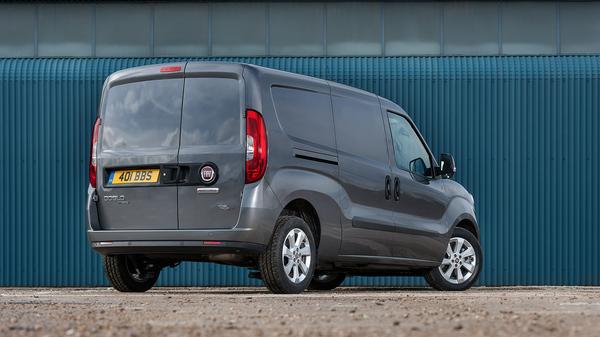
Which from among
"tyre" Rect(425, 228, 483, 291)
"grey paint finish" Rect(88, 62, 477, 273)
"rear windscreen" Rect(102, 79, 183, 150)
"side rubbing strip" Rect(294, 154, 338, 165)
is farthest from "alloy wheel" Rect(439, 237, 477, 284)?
"rear windscreen" Rect(102, 79, 183, 150)

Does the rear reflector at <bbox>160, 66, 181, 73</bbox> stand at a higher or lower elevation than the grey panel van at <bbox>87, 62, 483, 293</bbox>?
higher

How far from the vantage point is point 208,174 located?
10711mm

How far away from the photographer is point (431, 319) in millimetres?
7555

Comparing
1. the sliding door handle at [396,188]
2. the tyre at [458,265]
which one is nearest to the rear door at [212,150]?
the sliding door handle at [396,188]

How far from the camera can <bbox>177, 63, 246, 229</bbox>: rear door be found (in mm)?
10617

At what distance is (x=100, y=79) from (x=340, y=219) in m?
8.49

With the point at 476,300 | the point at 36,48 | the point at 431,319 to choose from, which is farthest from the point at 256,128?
the point at 36,48

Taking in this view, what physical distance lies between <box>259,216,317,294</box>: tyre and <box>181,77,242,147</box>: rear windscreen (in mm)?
904

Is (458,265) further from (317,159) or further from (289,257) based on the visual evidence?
(289,257)

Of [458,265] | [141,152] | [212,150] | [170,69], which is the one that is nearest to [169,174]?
[141,152]

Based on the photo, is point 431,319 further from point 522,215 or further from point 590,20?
point 590,20

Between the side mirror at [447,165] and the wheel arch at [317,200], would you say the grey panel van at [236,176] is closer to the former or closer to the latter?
the wheel arch at [317,200]

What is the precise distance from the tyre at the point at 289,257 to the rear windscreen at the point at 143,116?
1.20 meters

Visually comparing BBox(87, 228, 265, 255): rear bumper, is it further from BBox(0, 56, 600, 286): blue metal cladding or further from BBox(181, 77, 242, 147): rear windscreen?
BBox(0, 56, 600, 286): blue metal cladding
